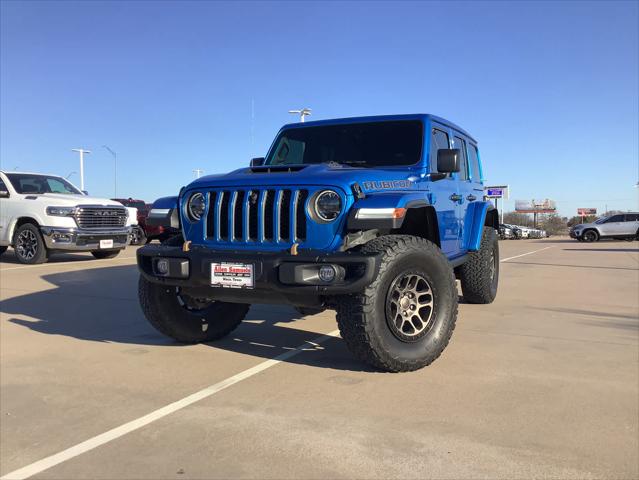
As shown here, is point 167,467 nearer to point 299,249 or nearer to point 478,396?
point 299,249

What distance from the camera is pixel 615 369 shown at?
3.98 meters

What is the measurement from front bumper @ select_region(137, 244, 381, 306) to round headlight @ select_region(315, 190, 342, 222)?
0.31 m

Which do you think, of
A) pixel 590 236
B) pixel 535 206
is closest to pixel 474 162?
pixel 590 236

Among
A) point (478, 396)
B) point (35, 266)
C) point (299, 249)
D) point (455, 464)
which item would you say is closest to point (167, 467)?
point (455, 464)

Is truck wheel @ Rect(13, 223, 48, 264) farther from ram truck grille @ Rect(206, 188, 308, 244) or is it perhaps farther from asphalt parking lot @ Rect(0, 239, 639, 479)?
ram truck grille @ Rect(206, 188, 308, 244)

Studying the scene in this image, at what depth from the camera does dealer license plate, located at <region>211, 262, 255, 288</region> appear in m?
3.63

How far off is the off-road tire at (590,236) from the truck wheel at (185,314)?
27.8 m

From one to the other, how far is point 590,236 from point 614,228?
4.05ft

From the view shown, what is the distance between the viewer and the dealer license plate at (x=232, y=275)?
11.9 feet

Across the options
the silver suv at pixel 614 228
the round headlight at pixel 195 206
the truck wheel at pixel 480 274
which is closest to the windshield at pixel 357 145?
the round headlight at pixel 195 206

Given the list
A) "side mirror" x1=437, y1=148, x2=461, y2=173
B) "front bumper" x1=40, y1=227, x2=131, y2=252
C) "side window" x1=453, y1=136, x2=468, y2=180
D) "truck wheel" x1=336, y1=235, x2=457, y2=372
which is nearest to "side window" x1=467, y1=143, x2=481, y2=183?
"side window" x1=453, y1=136, x2=468, y2=180

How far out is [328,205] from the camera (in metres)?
3.67

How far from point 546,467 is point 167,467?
1.79 m

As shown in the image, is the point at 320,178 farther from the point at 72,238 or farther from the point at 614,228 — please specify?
the point at 614,228
